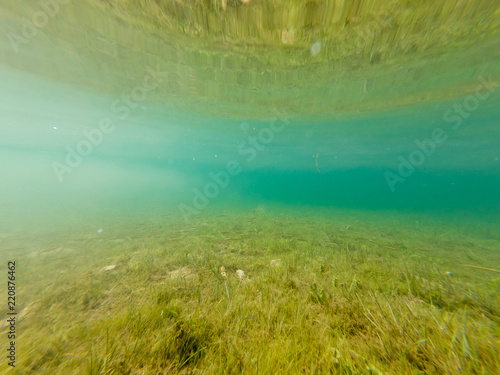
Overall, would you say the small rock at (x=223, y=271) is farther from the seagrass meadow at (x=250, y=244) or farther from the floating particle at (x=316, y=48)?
the floating particle at (x=316, y=48)

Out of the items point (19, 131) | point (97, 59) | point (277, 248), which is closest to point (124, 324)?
point (277, 248)

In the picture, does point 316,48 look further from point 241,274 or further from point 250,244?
point 241,274

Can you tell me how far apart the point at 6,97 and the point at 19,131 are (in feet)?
65.8

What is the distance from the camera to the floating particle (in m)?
7.92

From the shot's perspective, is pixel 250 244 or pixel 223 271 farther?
pixel 250 244

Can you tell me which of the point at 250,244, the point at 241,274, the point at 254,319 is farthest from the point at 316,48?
the point at 254,319

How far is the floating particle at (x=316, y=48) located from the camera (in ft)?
26.0

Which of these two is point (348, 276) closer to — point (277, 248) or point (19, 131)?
point (277, 248)

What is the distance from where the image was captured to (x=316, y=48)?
27.4 ft

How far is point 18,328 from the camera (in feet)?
7.48

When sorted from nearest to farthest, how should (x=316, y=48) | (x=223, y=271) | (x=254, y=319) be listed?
(x=254, y=319) → (x=223, y=271) → (x=316, y=48)

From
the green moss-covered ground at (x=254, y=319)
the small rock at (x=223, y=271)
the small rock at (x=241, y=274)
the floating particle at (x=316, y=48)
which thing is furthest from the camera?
the floating particle at (x=316, y=48)

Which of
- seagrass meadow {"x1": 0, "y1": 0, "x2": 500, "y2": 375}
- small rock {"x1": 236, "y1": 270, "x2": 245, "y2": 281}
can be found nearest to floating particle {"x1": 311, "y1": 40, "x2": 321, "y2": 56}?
seagrass meadow {"x1": 0, "y1": 0, "x2": 500, "y2": 375}

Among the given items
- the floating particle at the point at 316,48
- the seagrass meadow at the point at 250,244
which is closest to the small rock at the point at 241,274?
the seagrass meadow at the point at 250,244
